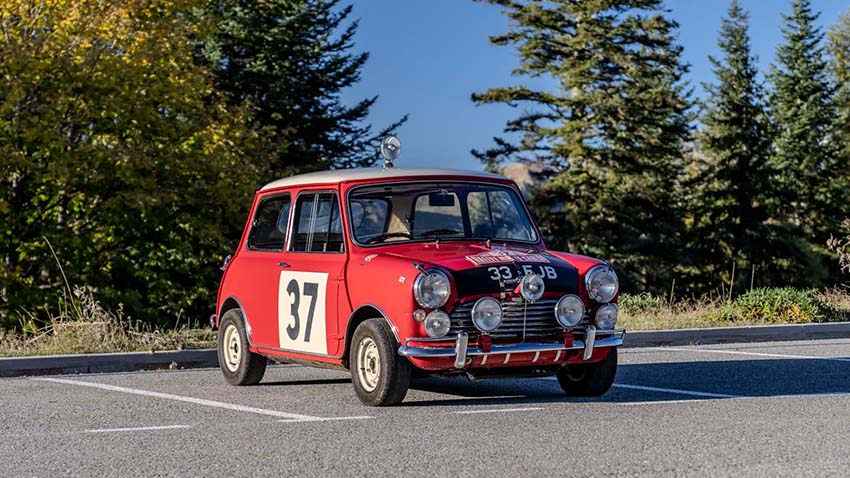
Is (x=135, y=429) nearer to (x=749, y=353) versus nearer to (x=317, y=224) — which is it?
(x=317, y=224)

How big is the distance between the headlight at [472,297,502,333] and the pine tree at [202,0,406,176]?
35.0m

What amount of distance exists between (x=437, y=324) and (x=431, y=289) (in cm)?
26

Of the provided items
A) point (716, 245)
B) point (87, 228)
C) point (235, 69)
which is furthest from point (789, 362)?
point (716, 245)

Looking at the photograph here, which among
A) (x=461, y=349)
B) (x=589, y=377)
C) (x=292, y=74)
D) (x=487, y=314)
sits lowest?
(x=589, y=377)

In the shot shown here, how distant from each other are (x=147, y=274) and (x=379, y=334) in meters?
25.2

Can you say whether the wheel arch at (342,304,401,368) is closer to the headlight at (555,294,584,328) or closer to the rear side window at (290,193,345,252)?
the rear side window at (290,193,345,252)

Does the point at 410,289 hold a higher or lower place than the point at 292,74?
lower

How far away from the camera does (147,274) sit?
33.4 meters

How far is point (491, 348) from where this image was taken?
9156mm

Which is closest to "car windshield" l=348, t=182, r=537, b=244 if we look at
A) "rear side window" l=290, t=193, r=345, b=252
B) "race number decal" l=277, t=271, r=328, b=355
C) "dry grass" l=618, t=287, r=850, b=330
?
"rear side window" l=290, t=193, r=345, b=252

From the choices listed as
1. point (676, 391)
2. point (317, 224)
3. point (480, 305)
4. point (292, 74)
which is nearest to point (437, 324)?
point (480, 305)

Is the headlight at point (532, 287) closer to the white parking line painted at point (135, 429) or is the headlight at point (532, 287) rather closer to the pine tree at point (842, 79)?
the white parking line painted at point (135, 429)

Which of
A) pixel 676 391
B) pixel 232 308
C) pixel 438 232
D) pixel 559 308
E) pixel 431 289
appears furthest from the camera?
pixel 232 308

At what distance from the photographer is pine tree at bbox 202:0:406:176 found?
46000 millimetres
